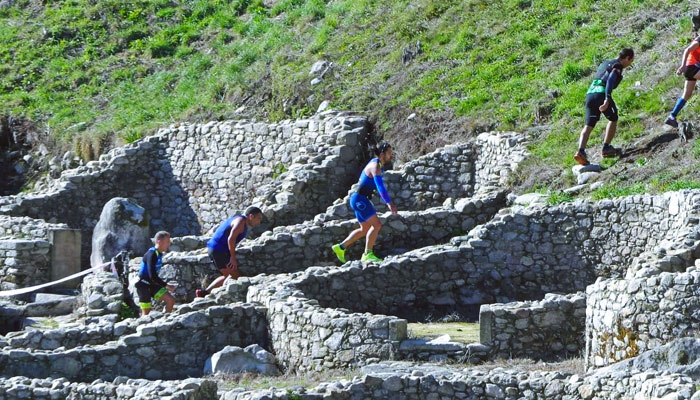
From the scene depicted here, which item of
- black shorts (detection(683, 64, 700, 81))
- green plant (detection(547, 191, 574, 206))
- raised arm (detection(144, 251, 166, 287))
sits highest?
black shorts (detection(683, 64, 700, 81))

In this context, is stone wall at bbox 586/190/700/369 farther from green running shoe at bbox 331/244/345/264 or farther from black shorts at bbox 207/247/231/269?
black shorts at bbox 207/247/231/269

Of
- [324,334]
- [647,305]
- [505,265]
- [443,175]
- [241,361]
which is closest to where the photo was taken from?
[647,305]

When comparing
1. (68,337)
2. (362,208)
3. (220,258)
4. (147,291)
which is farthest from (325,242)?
(68,337)

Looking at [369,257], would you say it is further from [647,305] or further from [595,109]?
[647,305]

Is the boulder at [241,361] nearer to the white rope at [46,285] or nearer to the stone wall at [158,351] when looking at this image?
the stone wall at [158,351]

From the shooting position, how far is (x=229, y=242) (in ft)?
79.2

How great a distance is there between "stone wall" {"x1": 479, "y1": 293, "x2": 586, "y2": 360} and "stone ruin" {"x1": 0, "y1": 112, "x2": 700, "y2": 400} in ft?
0.06

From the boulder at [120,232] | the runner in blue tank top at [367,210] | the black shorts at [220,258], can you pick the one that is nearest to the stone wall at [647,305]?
the runner in blue tank top at [367,210]

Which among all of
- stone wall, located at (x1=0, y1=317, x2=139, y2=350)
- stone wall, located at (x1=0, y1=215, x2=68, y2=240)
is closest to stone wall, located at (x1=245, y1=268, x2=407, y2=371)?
stone wall, located at (x1=0, y1=317, x2=139, y2=350)

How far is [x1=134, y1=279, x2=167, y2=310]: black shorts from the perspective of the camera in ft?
75.2

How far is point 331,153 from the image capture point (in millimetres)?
28766

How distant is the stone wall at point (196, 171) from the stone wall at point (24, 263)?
6.76 ft

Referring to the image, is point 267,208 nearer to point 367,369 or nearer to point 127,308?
point 127,308

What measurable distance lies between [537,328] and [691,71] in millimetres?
6293
